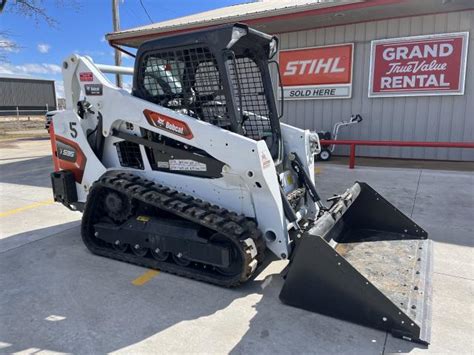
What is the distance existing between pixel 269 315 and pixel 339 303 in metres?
0.56

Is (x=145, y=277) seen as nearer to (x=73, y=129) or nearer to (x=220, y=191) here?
(x=220, y=191)

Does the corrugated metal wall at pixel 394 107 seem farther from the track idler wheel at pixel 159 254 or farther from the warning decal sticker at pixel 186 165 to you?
the track idler wheel at pixel 159 254

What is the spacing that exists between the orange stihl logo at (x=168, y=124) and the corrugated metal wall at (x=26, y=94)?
→ 41.8 meters

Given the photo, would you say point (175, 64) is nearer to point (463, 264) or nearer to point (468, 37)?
point (463, 264)

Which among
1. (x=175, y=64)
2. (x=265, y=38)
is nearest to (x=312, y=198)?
(x=265, y=38)

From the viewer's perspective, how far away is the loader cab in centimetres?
355

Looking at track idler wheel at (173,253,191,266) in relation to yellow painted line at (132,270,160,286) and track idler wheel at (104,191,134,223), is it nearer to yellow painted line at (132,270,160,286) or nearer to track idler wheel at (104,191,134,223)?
yellow painted line at (132,270,160,286)

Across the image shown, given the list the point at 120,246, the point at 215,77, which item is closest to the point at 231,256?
the point at 120,246

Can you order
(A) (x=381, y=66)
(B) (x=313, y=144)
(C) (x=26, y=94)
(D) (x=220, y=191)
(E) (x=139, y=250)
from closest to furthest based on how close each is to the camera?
(D) (x=220, y=191) < (E) (x=139, y=250) < (B) (x=313, y=144) < (A) (x=381, y=66) < (C) (x=26, y=94)

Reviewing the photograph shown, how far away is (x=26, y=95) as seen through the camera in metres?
39.8

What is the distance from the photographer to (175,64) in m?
Result: 3.85

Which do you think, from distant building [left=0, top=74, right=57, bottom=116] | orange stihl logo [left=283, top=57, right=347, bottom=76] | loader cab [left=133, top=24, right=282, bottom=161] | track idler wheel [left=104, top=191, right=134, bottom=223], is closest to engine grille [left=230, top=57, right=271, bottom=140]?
loader cab [left=133, top=24, right=282, bottom=161]

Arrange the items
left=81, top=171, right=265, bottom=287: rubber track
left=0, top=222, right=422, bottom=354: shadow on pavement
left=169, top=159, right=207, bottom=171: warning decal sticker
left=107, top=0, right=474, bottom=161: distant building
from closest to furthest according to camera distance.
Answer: left=0, top=222, right=422, bottom=354: shadow on pavement
left=81, top=171, right=265, bottom=287: rubber track
left=169, top=159, right=207, bottom=171: warning decal sticker
left=107, top=0, right=474, bottom=161: distant building

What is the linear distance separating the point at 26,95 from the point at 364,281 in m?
44.9
